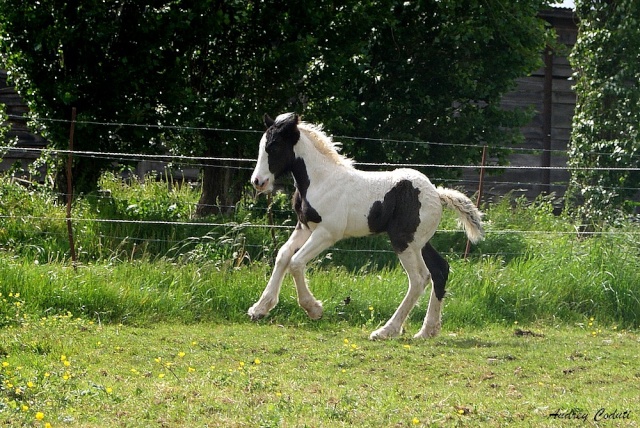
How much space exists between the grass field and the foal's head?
4.72 ft

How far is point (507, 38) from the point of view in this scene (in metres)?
13.9

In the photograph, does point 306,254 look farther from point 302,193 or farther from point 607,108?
point 607,108

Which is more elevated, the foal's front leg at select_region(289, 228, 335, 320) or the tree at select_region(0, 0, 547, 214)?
the tree at select_region(0, 0, 547, 214)

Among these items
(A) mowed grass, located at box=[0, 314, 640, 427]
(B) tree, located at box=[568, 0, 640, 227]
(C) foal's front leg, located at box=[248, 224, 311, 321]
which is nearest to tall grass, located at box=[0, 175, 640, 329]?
(A) mowed grass, located at box=[0, 314, 640, 427]

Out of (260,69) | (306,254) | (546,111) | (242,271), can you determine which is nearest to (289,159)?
(306,254)

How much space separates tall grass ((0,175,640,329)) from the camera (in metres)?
10.0

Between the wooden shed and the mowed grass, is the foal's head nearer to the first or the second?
the mowed grass

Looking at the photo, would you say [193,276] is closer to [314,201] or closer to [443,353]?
[314,201]

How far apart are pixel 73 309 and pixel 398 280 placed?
366cm

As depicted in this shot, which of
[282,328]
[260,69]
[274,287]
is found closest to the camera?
[274,287]

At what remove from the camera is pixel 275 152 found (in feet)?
30.6

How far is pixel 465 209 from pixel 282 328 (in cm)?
210

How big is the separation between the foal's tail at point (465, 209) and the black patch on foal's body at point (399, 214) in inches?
13.3

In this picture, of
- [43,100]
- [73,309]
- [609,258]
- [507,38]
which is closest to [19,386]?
[73,309]
